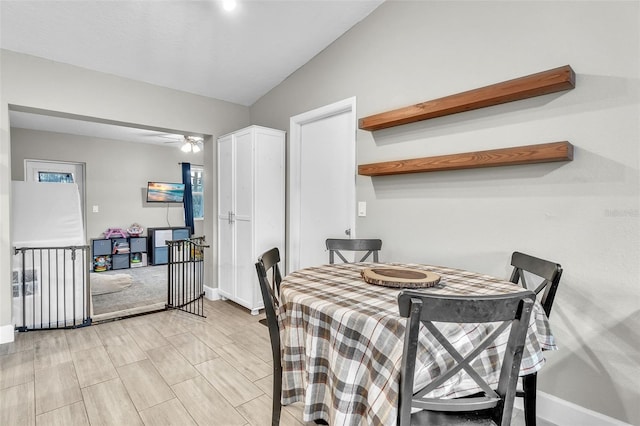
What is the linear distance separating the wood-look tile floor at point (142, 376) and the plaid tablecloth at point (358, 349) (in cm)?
74

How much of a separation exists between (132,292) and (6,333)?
169 cm

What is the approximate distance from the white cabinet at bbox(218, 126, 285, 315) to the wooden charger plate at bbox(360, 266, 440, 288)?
1.99 metres

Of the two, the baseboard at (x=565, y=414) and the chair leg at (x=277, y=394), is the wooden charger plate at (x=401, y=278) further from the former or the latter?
the baseboard at (x=565, y=414)

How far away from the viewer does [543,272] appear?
153 centimetres

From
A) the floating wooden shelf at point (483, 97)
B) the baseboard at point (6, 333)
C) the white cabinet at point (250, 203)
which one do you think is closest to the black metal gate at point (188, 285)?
the white cabinet at point (250, 203)

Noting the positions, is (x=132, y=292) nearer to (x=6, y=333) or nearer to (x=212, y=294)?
(x=212, y=294)

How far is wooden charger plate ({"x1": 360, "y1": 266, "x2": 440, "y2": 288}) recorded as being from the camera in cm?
147

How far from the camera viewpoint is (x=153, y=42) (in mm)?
2850

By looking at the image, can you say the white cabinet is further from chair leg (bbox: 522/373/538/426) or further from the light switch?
chair leg (bbox: 522/373/538/426)

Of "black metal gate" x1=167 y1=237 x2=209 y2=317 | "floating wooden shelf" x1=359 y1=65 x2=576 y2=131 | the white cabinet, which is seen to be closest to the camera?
"floating wooden shelf" x1=359 y1=65 x2=576 y2=131

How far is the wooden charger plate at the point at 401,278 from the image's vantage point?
1.47 meters

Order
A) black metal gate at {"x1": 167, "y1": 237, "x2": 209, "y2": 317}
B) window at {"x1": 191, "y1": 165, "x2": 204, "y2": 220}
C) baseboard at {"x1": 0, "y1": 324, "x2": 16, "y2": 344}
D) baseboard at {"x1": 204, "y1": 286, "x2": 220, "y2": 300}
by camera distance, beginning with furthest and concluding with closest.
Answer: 1. window at {"x1": 191, "y1": 165, "x2": 204, "y2": 220}
2. baseboard at {"x1": 204, "y1": 286, "x2": 220, "y2": 300}
3. black metal gate at {"x1": 167, "y1": 237, "x2": 209, "y2": 317}
4. baseboard at {"x1": 0, "y1": 324, "x2": 16, "y2": 344}

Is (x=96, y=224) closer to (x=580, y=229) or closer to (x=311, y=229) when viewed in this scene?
(x=311, y=229)

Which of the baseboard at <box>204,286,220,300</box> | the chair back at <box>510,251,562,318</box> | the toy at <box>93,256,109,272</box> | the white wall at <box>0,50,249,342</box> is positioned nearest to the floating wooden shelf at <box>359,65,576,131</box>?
the chair back at <box>510,251,562,318</box>
